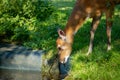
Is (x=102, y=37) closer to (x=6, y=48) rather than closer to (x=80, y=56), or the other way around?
(x=80, y=56)

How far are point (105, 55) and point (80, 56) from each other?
0.80m

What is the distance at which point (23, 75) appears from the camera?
32.6 feet

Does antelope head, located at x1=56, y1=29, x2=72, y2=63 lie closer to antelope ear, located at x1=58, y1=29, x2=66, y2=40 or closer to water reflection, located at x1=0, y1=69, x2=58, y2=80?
antelope ear, located at x1=58, y1=29, x2=66, y2=40

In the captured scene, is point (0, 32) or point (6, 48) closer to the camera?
point (6, 48)

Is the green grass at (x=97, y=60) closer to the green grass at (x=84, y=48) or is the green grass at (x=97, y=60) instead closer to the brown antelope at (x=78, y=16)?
the green grass at (x=84, y=48)

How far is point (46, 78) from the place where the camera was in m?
9.38

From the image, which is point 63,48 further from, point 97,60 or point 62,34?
point 97,60

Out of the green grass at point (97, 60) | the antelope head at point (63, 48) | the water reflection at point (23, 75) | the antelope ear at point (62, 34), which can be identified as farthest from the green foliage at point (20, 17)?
the antelope ear at point (62, 34)

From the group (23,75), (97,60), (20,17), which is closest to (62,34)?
(97,60)

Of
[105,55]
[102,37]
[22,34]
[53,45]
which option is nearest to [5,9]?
[22,34]

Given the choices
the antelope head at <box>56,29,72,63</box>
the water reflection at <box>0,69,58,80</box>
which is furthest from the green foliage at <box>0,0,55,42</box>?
the antelope head at <box>56,29,72,63</box>

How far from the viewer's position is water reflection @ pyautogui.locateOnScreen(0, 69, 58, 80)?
373 inches

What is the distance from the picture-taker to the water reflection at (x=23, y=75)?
31.1 feet

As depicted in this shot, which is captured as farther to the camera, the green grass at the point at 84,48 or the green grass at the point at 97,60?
the green grass at the point at 84,48
